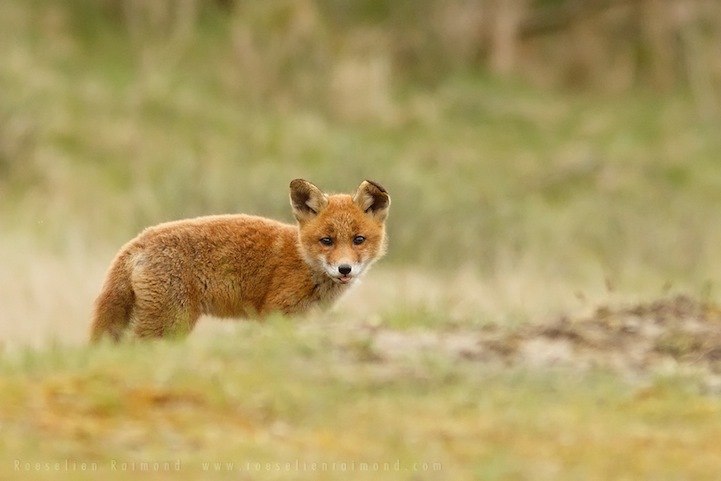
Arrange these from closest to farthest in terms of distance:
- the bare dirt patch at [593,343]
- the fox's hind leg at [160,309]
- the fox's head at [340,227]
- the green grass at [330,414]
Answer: the green grass at [330,414] < the bare dirt patch at [593,343] < the fox's hind leg at [160,309] < the fox's head at [340,227]

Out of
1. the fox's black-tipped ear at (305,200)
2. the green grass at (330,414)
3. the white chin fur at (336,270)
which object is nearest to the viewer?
the green grass at (330,414)

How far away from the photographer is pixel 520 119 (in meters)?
28.3

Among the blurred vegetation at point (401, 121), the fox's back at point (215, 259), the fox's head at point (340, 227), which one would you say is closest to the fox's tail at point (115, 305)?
the fox's back at point (215, 259)

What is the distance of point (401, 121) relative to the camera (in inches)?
1055

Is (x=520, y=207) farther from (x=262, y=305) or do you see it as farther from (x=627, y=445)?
(x=627, y=445)

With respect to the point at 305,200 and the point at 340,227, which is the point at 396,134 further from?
the point at 340,227

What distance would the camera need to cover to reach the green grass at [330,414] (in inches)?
241

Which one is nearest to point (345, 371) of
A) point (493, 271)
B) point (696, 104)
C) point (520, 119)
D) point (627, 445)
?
point (627, 445)

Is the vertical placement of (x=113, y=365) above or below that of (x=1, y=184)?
below

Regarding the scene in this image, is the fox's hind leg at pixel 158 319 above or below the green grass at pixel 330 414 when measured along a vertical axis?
above

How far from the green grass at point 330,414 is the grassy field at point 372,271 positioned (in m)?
0.02

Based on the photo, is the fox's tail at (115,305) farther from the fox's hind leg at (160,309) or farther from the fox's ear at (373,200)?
the fox's ear at (373,200)

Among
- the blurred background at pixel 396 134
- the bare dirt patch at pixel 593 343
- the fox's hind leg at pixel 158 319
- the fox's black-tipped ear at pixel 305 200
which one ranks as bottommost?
the bare dirt patch at pixel 593 343

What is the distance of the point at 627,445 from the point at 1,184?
14819mm
